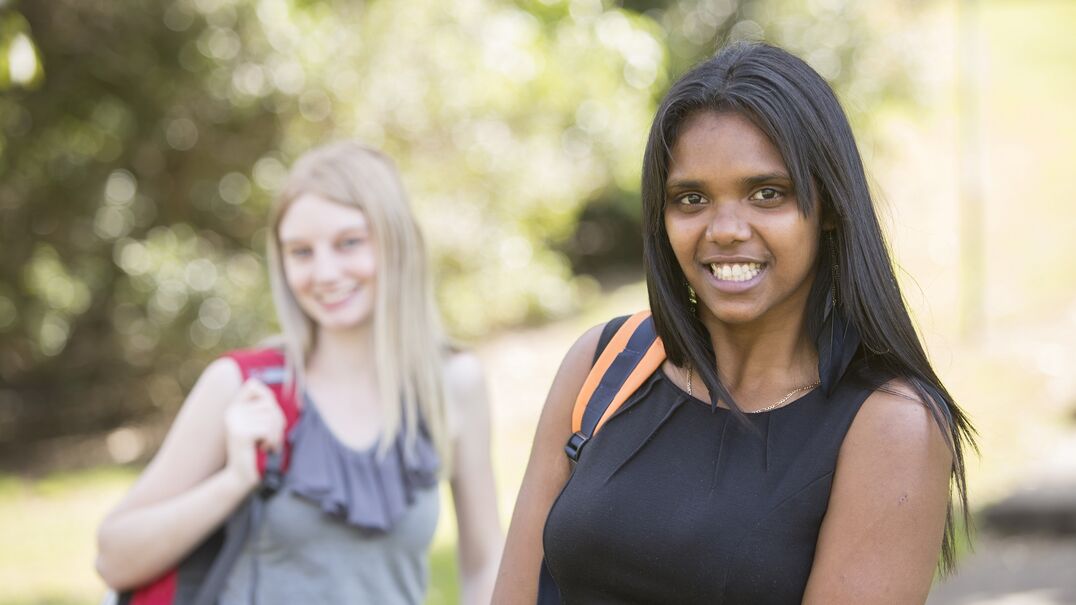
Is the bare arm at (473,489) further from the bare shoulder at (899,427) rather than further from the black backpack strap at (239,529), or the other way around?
the bare shoulder at (899,427)

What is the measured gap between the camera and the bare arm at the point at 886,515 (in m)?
1.94

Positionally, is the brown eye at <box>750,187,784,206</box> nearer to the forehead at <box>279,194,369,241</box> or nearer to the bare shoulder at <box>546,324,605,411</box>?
the bare shoulder at <box>546,324,605,411</box>

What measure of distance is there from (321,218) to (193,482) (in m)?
0.77

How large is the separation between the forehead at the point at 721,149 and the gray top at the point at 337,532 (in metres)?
1.50

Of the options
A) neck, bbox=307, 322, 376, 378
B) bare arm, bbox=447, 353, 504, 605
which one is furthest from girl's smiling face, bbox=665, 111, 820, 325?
neck, bbox=307, 322, 376, 378

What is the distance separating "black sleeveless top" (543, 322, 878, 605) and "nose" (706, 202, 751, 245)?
26cm

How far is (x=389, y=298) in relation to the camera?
11.9ft

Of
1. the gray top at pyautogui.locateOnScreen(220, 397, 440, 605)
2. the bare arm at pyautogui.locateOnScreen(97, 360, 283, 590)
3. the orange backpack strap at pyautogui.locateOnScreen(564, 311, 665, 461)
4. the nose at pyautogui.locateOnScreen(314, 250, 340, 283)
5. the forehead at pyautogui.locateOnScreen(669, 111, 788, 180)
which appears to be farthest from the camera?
the nose at pyautogui.locateOnScreen(314, 250, 340, 283)

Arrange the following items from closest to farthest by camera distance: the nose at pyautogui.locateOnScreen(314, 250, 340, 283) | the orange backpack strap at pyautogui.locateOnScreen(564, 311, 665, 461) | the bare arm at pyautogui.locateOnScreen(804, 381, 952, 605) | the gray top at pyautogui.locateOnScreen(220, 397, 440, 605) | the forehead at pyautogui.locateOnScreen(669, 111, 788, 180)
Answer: the bare arm at pyautogui.locateOnScreen(804, 381, 952, 605) → the forehead at pyautogui.locateOnScreen(669, 111, 788, 180) → the orange backpack strap at pyautogui.locateOnScreen(564, 311, 665, 461) → the gray top at pyautogui.locateOnScreen(220, 397, 440, 605) → the nose at pyautogui.locateOnScreen(314, 250, 340, 283)

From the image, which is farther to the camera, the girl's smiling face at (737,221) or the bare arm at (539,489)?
the bare arm at (539,489)

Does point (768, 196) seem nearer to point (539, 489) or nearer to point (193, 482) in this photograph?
point (539, 489)

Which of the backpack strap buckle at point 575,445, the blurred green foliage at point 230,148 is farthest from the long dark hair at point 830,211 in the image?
the blurred green foliage at point 230,148

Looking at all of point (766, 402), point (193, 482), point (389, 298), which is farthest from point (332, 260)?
point (766, 402)

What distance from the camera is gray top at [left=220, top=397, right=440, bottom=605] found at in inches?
127
